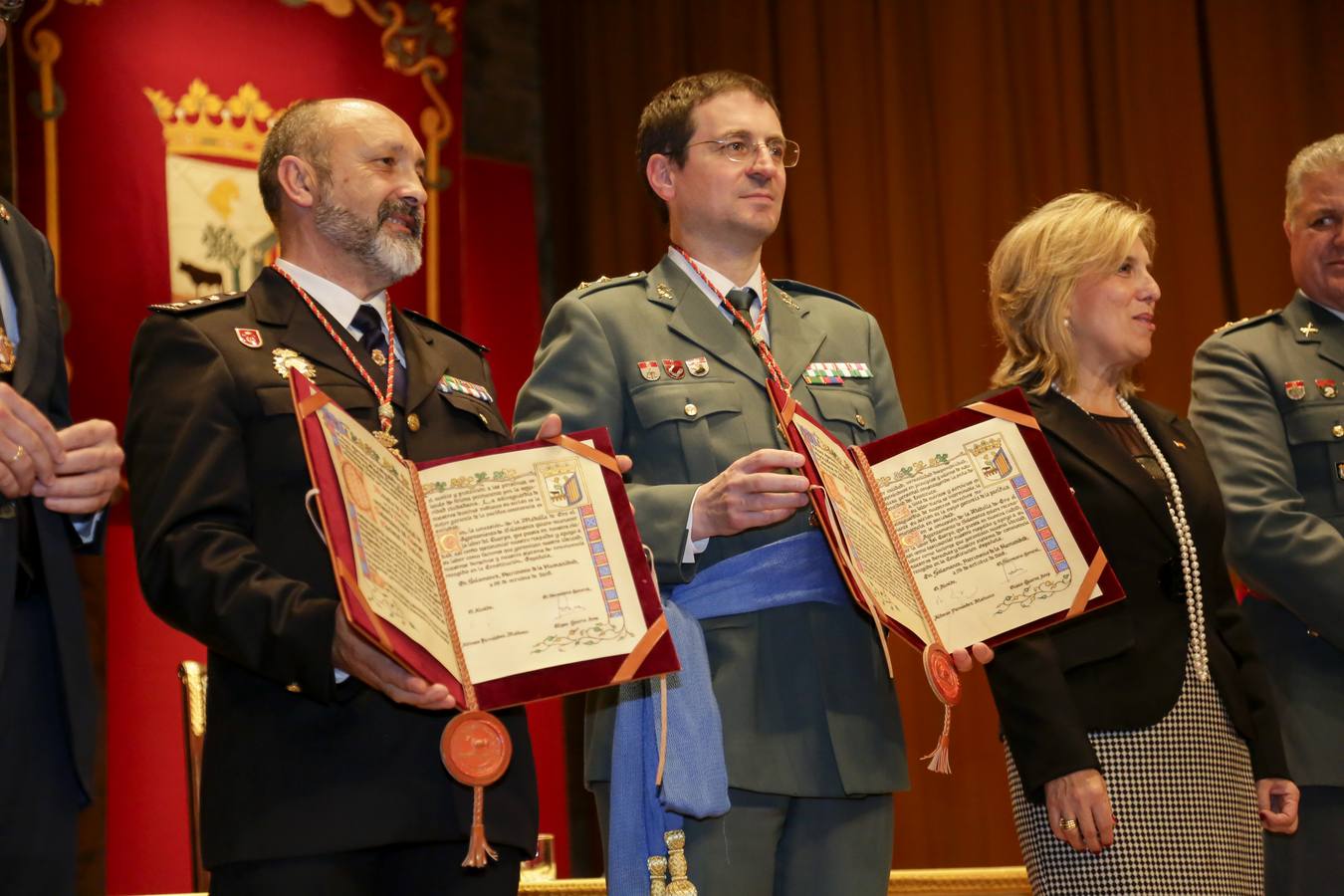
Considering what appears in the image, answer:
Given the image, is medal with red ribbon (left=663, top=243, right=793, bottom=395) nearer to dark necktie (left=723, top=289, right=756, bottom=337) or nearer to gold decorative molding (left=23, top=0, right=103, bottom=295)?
dark necktie (left=723, top=289, right=756, bottom=337)

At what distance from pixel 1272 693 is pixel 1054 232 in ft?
3.22

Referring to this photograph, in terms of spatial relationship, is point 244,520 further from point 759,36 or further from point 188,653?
point 759,36

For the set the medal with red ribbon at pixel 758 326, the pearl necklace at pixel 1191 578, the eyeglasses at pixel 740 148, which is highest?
the eyeglasses at pixel 740 148

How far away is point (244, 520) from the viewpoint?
2.21 metres

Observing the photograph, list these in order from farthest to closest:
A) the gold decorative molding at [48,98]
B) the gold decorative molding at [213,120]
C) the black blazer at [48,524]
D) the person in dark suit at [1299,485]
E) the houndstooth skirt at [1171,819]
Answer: the gold decorative molding at [213,120]
the gold decorative molding at [48,98]
the person in dark suit at [1299,485]
the houndstooth skirt at [1171,819]
the black blazer at [48,524]

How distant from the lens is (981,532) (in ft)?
8.14

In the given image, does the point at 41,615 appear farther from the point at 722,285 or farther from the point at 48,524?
the point at 722,285

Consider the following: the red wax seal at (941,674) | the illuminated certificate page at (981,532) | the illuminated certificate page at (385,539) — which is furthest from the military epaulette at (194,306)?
the red wax seal at (941,674)

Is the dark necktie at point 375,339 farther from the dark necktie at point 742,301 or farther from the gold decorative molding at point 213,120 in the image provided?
the gold decorative molding at point 213,120

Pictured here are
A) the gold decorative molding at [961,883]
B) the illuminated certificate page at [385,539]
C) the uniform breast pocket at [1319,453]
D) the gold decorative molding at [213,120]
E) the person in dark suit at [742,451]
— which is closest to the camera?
the illuminated certificate page at [385,539]

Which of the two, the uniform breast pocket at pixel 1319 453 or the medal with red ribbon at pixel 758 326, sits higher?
the medal with red ribbon at pixel 758 326

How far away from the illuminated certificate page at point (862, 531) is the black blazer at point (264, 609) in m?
0.57

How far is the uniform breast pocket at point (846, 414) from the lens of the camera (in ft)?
8.75

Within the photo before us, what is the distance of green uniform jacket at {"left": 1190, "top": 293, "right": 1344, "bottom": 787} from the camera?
9.78 ft
